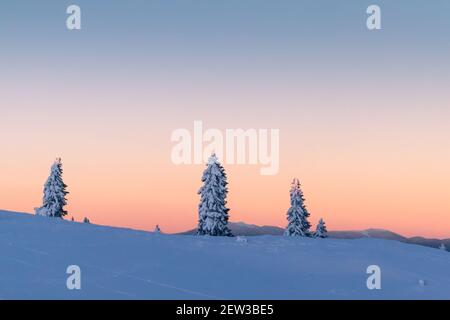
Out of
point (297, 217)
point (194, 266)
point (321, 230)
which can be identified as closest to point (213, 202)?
point (297, 217)

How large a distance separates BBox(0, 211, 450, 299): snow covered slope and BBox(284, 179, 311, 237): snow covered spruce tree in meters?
28.8

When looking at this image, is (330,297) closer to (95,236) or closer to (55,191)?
(95,236)

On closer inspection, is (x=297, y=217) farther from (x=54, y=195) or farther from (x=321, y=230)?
(x=54, y=195)

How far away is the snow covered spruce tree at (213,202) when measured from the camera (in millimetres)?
43156

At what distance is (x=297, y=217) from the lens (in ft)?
172

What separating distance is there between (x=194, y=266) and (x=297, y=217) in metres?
36.5

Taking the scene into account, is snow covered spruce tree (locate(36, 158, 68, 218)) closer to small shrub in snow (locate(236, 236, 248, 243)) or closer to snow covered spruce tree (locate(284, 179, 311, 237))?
snow covered spruce tree (locate(284, 179, 311, 237))

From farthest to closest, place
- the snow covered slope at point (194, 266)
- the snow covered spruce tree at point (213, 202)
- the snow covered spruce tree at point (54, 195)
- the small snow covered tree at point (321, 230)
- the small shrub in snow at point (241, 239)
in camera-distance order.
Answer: the small snow covered tree at point (321, 230) < the snow covered spruce tree at point (54, 195) < the snow covered spruce tree at point (213, 202) < the small shrub in snow at point (241, 239) < the snow covered slope at point (194, 266)

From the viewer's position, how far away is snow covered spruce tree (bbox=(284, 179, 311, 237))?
171ft

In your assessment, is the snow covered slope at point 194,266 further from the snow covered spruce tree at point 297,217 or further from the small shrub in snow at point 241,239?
the snow covered spruce tree at point 297,217

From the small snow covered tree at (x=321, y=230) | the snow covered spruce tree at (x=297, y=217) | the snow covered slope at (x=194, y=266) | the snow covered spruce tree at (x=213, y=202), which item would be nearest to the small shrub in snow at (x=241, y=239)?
the snow covered slope at (x=194, y=266)

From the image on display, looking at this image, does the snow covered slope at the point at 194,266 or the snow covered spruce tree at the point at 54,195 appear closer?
the snow covered slope at the point at 194,266

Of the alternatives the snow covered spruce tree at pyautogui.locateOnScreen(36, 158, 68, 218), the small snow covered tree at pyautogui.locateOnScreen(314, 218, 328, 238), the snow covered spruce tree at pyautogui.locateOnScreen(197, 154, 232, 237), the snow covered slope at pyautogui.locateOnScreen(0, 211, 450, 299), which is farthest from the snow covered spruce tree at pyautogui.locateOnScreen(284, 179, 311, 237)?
the snow covered slope at pyautogui.locateOnScreen(0, 211, 450, 299)

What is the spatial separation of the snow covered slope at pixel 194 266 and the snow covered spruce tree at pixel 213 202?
64.6 feet
